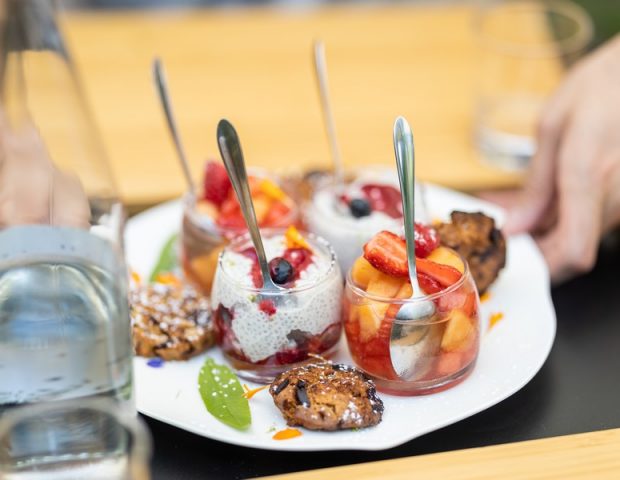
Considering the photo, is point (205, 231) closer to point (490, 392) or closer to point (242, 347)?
point (242, 347)

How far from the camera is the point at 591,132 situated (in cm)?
155

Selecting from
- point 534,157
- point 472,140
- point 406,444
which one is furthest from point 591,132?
point 406,444

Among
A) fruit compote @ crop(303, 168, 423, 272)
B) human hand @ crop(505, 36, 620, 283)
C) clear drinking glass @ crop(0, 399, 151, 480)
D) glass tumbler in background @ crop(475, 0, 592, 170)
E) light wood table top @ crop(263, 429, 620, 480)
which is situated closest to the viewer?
clear drinking glass @ crop(0, 399, 151, 480)

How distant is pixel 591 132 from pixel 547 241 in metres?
0.19

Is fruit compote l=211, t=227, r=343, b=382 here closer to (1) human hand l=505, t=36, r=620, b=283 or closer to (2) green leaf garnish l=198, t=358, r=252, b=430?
(2) green leaf garnish l=198, t=358, r=252, b=430

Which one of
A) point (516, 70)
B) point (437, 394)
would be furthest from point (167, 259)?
point (516, 70)

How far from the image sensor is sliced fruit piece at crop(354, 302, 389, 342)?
3.76ft

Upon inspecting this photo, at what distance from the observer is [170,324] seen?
4.20ft

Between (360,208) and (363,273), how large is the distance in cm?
21

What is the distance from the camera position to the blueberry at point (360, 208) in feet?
4.55

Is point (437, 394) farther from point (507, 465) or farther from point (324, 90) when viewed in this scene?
point (324, 90)

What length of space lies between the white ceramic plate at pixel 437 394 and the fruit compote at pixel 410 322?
A: 0.03m

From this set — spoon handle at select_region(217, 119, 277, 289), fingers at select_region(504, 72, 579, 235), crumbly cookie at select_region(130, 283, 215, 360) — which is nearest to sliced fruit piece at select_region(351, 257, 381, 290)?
spoon handle at select_region(217, 119, 277, 289)

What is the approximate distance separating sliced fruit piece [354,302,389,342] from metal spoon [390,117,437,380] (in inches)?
0.8
